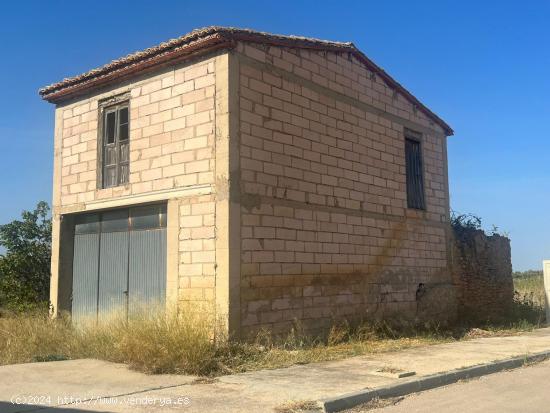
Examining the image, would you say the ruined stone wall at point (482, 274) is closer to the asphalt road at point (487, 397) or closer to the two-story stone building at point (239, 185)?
the two-story stone building at point (239, 185)

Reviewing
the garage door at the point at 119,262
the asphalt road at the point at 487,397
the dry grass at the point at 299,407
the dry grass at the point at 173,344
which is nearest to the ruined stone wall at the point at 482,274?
the dry grass at the point at 173,344

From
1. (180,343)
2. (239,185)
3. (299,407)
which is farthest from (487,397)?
(239,185)

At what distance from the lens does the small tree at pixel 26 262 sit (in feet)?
48.9

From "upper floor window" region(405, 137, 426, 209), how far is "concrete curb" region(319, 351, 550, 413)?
5573 millimetres

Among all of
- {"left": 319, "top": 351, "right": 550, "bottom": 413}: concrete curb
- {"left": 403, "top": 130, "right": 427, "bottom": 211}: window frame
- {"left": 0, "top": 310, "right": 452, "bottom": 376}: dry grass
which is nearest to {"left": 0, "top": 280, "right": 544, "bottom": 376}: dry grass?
{"left": 0, "top": 310, "right": 452, "bottom": 376}: dry grass

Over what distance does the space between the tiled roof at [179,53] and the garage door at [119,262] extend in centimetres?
279

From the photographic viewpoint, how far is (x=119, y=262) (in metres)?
11.8

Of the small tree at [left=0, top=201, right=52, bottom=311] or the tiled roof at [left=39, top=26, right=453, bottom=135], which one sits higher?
the tiled roof at [left=39, top=26, right=453, bottom=135]

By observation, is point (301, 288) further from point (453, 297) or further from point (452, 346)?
point (453, 297)

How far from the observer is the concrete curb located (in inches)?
255

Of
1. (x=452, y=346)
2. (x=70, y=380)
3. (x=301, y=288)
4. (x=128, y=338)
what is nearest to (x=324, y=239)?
(x=301, y=288)

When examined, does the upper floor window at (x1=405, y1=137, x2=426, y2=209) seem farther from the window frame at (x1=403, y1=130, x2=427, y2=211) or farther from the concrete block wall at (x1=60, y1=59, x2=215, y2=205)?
the concrete block wall at (x1=60, y1=59, x2=215, y2=205)

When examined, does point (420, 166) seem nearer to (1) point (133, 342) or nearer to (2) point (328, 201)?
(2) point (328, 201)

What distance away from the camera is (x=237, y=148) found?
1007 centimetres
